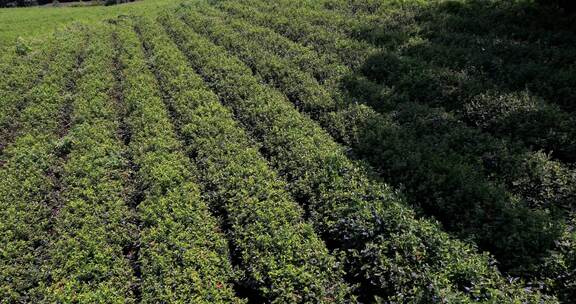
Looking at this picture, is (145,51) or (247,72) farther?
(145,51)

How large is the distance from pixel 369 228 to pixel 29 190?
28.6ft

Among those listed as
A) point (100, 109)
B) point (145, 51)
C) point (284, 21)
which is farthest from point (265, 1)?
point (100, 109)

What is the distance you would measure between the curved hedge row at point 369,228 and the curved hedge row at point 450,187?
620 millimetres

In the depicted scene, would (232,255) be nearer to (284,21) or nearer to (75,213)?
(75,213)

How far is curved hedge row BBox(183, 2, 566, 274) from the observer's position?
23.5ft

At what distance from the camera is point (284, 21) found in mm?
20875

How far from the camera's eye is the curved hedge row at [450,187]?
718 cm

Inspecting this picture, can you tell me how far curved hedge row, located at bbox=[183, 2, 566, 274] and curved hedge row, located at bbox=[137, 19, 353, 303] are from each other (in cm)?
249

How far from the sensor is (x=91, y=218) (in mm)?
9000

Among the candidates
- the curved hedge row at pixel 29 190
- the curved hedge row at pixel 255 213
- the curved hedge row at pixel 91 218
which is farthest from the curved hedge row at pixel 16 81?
the curved hedge row at pixel 255 213

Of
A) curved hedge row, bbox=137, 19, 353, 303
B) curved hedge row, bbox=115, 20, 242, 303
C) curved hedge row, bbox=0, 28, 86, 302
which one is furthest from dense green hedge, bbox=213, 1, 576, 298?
curved hedge row, bbox=0, 28, 86, 302

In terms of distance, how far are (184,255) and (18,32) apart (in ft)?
91.3

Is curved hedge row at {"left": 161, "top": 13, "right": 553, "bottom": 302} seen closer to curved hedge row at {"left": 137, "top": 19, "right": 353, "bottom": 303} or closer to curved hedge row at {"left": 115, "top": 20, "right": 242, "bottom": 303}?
curved hedge row at {"left": 137, "top": 19, "right": 353, "bottom": 303}

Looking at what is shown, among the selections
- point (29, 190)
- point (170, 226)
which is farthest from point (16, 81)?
point (170, 226)
